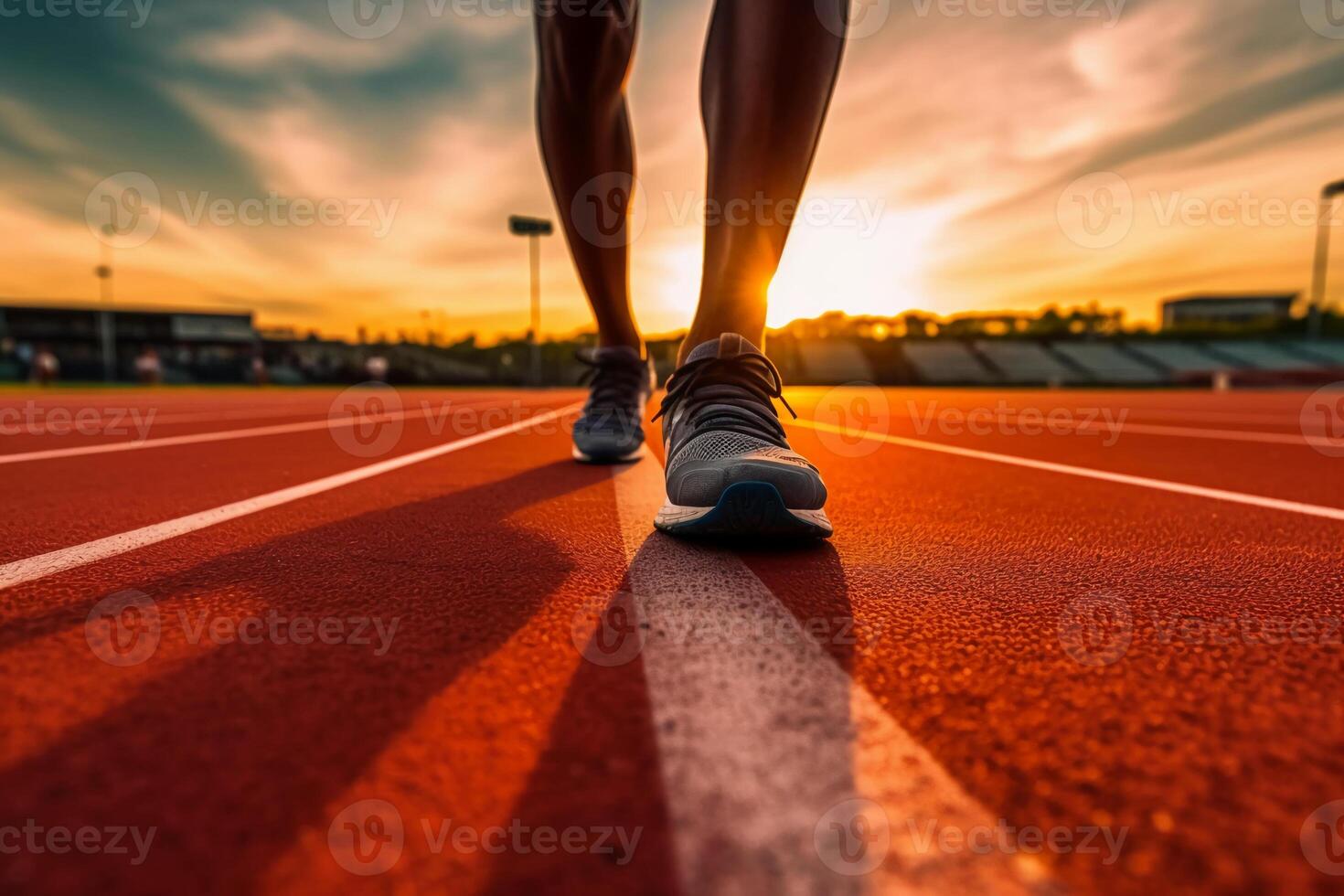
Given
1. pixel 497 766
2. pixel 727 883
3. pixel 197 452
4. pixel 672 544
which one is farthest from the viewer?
pixel 197 452

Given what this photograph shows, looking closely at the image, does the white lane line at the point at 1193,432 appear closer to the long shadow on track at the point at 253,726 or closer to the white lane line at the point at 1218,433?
the white lane line at the point at 1218,433

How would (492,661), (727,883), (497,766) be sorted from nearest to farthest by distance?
(727,883) < (497,766) < (492,661)

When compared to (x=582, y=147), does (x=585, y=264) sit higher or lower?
lower

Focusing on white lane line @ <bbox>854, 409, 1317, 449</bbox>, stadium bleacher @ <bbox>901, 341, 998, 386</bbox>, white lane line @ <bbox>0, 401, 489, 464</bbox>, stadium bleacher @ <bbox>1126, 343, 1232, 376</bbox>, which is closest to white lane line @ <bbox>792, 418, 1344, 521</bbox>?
white lane line @ <bbox>854, 409, 1317, 449</bbox>

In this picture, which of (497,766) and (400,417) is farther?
(400,417)

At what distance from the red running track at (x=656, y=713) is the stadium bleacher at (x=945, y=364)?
36.4 metres

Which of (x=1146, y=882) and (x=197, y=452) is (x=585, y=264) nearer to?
(x=197, y=452)

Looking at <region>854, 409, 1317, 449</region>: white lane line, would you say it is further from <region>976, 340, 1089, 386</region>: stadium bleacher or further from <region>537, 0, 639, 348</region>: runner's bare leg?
<region>976, 340, 1089, 386</region>: stadium bleacher

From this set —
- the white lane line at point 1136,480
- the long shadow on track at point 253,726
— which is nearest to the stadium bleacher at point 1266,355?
the white lane line at point 1136,480

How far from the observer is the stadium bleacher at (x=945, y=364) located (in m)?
35.1

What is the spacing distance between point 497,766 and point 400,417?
469 cm

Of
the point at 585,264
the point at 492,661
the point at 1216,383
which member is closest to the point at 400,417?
the point at 585,264

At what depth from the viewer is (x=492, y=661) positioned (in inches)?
24.3

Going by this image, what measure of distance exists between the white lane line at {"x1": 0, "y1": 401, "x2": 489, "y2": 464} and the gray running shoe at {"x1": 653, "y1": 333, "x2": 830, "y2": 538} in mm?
2232
